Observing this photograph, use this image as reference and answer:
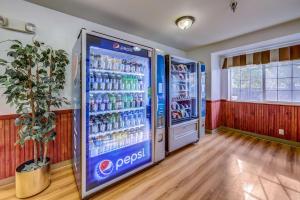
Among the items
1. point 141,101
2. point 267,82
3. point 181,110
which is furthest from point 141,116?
point 267,82

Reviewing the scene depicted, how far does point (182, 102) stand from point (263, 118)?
7.01 ft

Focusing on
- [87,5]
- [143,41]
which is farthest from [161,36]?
[87,5]

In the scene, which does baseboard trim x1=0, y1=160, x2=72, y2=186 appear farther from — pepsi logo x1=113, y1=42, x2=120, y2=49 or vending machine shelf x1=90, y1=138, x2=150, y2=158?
pepsi logo x1=113, y1=42, x2=120, y2=49

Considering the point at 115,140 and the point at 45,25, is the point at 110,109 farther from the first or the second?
the point at 45,25

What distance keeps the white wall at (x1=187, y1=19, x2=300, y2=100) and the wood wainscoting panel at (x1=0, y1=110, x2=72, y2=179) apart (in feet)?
11.5

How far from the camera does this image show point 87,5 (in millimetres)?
2105

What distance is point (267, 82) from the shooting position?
362 cm

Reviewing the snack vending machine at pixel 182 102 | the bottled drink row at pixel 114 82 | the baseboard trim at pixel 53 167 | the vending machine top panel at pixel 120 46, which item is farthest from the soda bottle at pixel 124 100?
the baseboard trim at pixel 53 167

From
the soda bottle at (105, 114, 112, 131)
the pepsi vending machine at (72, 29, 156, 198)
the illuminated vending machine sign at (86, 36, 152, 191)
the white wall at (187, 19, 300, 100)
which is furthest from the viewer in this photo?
the white wall at (187, 19, 300, 100)

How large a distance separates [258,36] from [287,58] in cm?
80

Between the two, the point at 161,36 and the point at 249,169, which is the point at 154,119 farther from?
the point at 161,36

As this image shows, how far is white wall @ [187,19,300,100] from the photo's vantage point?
2.77 metres

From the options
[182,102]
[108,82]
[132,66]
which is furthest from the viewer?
[182,102]

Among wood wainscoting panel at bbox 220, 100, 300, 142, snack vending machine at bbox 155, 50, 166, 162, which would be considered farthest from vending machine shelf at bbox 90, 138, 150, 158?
wood wainscoting panel at bbox 220, 100, 300, 142
